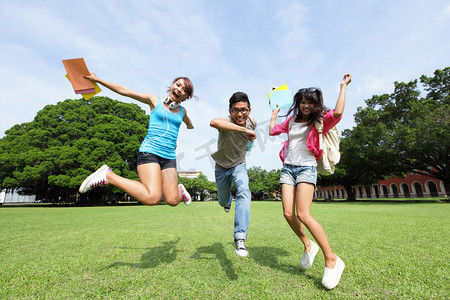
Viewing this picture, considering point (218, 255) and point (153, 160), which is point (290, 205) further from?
point (153, 160)

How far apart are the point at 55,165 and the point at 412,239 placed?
30850 mm

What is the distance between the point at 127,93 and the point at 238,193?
212cm

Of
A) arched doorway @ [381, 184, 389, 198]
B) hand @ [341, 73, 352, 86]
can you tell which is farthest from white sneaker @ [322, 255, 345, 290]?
arched doorway @ [381, 184, 389, 198]

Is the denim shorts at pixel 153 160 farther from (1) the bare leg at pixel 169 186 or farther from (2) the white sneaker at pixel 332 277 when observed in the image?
(2) the white sneaker at pixel 332 277

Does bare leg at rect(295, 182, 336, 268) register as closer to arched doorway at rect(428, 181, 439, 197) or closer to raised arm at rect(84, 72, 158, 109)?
raised arm at rect(84, 72, 158, 109)

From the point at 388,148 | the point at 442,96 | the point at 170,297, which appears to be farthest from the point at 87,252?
the point at 442,96

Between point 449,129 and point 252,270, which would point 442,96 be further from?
point 252,270

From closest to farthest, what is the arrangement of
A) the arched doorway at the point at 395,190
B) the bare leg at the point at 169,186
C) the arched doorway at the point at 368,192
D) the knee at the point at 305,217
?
the knee at the point at 305,217
the bare leg at the point at 169,186
the arched doorway at the point at 395,190
the arched doorway at the point at 368,192

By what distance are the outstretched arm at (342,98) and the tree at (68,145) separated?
2712cm

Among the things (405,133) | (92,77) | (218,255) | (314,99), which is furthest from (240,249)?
(405,133)

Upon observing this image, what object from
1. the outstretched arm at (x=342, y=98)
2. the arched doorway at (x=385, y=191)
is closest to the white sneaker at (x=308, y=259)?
the outstretched arm at (x=342, y=98)

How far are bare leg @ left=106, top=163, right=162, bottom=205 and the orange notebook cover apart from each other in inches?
55.4

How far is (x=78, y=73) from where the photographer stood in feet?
11.8

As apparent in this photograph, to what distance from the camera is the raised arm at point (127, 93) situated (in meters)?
3.44
